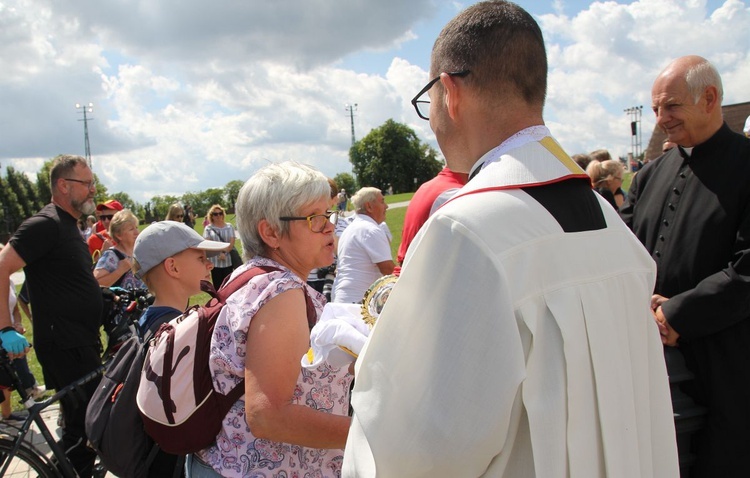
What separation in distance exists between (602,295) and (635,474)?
400 mm

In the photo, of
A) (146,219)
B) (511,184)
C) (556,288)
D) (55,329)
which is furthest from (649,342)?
(146,219)

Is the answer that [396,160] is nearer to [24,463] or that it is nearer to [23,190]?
[23,190]

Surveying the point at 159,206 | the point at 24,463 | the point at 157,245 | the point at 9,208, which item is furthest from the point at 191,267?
the point at 159,206

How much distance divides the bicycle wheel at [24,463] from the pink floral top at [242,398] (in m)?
2.24

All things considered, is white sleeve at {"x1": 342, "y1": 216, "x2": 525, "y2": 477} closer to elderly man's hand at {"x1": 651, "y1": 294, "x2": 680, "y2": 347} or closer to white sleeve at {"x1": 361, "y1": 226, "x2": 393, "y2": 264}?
elderly man's hand at {"x1": 651, "y1": 294, "x2": 680, "y2": 347}

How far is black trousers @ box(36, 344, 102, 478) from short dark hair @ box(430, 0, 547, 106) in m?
3.56

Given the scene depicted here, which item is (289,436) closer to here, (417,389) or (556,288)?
(417,389)

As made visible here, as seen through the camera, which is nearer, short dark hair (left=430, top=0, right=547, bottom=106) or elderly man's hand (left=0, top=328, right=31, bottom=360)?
short dark hair (left=430, top=0, right=547, bottom=106)

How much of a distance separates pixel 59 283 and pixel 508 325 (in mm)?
4338

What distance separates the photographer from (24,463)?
12.3 ft

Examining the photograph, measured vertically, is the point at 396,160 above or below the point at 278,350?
above

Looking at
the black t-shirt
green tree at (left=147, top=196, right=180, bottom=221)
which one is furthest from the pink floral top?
green tree at (left=147, top=196, right=180, bottom=221)

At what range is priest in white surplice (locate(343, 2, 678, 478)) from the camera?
1072mm

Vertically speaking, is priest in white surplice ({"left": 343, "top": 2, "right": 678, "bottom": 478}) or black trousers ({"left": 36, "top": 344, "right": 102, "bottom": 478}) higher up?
priest in white surplice ({"left": 343, "top": 2, "right": 678, "bottom": 478})
